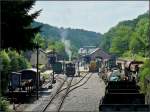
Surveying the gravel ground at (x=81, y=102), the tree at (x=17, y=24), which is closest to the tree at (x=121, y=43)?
the gravel ground at (x=81, y=102)

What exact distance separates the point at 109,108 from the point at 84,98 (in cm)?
2394

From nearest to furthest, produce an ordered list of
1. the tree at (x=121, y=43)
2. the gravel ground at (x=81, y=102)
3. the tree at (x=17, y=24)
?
1. the tree at (x=17, y=24)
2. the gravel ground at (x=81, y=102)
3. the tree at (x=121, y=43)

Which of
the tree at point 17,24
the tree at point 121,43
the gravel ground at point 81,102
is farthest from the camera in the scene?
the tree at point 121,43

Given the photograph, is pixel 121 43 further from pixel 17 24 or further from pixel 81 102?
pixel 17 24

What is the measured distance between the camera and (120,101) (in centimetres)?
3020

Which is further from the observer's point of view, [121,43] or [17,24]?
[121,43]

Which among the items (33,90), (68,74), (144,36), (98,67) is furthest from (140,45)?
(33,90)

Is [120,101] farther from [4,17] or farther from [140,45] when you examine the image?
[140,45]

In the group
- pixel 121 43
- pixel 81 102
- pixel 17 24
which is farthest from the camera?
pixel 121 43

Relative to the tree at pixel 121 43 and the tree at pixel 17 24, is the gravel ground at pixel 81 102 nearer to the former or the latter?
the tree at pixel 17 24

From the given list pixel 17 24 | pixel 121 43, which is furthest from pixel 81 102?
pixel 121 43

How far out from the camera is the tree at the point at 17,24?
90.6ft

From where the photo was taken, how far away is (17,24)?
93.5 feet

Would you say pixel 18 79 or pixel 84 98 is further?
pixel 18 79
